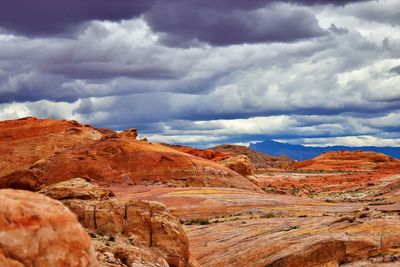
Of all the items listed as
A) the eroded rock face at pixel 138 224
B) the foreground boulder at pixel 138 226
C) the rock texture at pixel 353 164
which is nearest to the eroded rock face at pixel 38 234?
the foreground boulder at pixel 138 226

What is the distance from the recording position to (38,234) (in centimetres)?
1320

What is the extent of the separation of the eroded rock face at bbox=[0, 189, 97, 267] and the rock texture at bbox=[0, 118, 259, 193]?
56.0 metres

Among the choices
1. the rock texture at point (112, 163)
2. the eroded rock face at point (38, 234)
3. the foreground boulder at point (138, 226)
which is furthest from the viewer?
the rock texture at point (112, 163)

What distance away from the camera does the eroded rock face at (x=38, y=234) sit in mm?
12852

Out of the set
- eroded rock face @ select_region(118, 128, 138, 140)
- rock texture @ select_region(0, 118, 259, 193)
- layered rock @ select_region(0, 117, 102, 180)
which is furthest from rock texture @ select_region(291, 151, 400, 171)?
rock texture @ select_region(0, 118, 259, 193)

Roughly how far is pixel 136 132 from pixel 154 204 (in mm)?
60870

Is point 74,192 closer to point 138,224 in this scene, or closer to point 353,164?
point 138,224

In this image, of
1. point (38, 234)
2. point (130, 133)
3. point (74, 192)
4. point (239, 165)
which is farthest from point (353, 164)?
point (38, 234)

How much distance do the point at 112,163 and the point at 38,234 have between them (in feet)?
208

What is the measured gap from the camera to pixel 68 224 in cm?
1384

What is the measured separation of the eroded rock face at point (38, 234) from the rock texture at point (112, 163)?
184 ft

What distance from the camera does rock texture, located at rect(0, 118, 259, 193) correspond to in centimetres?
7375

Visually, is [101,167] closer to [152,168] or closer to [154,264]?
[152,168]

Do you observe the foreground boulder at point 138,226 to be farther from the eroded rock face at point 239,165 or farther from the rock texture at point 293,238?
the eroded rock face at point 239,165
